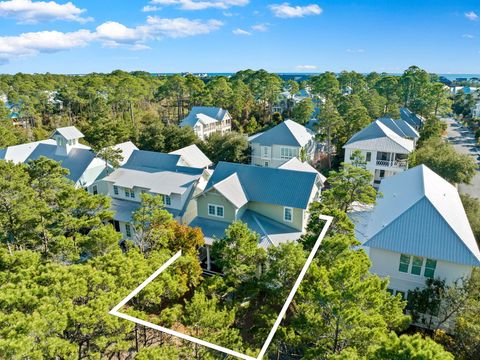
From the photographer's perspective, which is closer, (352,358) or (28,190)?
(352,358)

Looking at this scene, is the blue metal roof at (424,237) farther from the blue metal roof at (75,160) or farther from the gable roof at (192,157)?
the blue metal roof at (75,160)

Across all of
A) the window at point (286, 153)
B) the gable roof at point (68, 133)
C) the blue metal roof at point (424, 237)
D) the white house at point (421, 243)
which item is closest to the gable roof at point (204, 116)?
the window at point (286, 153)

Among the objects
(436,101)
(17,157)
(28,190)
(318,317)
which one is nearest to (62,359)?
A: (318,317)

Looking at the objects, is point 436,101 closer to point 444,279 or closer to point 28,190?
point 444,279

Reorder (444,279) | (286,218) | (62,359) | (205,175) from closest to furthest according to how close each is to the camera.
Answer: (62,359) < (444,279) < (286,218) < (205,175)

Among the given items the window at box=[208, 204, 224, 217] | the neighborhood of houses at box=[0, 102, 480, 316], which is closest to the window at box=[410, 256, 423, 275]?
the neighborhood of houses at box=[0, 102, 480, 316]

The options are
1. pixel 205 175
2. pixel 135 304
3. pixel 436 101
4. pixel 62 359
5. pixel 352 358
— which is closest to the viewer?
pixel 352 358

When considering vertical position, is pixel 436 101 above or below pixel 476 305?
above

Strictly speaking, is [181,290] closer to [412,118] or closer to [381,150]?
[381,150]

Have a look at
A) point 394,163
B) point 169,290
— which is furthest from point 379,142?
point 169,290
